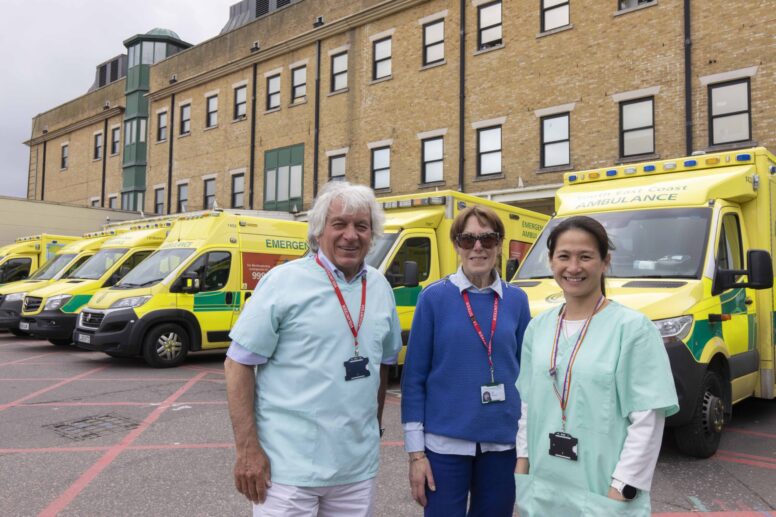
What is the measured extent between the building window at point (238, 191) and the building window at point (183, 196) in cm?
328

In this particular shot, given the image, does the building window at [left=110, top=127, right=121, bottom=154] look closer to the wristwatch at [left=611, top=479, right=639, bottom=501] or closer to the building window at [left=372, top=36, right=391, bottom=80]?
the building window at [left=372, top=36, right=391, bottom=80]

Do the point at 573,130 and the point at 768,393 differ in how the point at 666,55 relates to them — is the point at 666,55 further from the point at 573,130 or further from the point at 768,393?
the point at 768,393

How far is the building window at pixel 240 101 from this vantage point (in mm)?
24356

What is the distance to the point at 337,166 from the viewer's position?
68.7 ft

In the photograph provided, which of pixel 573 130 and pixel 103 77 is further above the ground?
pixel 103 77

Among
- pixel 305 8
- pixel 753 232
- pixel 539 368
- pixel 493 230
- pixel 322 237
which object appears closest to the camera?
pixel 539 368

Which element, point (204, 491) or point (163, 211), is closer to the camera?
point (204, 491)

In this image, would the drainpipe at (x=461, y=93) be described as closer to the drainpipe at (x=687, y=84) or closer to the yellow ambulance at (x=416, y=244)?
the drainpipe at (x=687, y=84)

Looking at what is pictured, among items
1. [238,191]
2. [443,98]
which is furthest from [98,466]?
[238,191]

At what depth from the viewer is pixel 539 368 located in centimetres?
219

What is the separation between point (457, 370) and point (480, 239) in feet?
1.96

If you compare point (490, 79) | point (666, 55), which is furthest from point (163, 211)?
point (666, 55)

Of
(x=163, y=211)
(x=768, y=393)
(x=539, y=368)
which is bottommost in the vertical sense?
(x=768, y=393)

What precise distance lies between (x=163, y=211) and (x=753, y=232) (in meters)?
25.7
